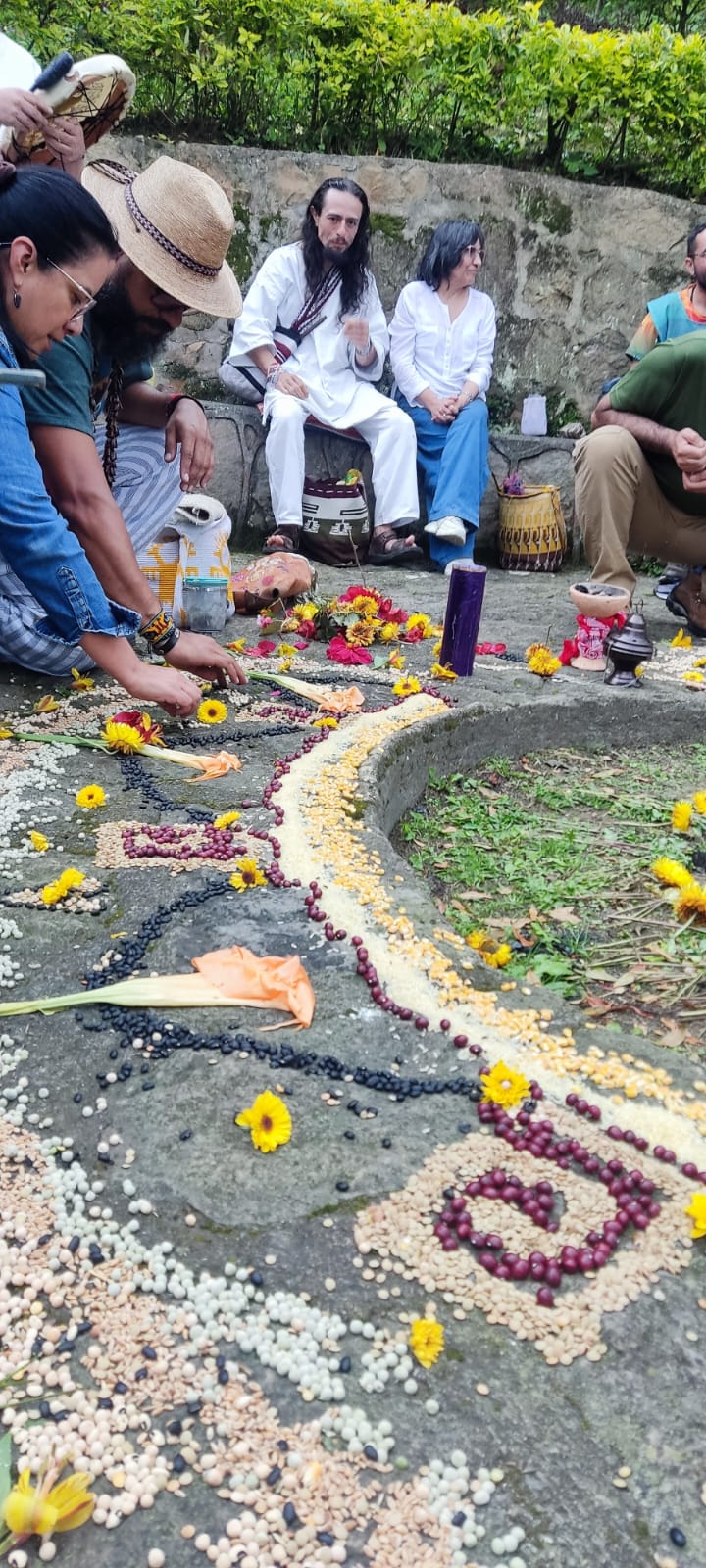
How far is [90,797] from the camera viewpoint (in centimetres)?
263

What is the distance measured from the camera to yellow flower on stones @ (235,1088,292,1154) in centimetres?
158

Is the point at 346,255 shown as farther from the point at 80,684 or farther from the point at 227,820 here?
the point at 227,820

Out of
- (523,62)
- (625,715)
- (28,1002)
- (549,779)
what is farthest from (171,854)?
(523,62)

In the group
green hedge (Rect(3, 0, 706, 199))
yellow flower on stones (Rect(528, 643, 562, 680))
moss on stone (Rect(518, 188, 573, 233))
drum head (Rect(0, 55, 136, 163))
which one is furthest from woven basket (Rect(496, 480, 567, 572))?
drum head (Rect(0, 55, 136, 163))

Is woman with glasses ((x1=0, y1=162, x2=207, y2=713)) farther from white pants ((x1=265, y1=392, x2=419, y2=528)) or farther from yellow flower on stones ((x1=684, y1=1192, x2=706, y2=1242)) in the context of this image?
white pants ((x1=265, y1=392, x2=419, y2=528))

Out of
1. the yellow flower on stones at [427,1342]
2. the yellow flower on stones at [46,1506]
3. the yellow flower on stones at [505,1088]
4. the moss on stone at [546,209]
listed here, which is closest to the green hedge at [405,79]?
the moss on stone at [546,209]

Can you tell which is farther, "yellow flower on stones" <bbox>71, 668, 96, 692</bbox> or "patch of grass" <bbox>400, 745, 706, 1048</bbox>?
"yellow flower on stones" <bbox>71, 668, 96, 692</bbox>

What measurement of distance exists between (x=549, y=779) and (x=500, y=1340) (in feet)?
7.90

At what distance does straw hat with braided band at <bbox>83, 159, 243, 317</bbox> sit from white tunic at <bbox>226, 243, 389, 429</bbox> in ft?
9.89

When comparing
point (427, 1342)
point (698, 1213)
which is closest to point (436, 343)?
point (698, 1213)

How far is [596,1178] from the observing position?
5.19 ft

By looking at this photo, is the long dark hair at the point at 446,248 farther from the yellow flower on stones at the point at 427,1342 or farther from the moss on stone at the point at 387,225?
the yellow flower on stones at the point at 427,1342

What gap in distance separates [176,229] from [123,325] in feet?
1.15

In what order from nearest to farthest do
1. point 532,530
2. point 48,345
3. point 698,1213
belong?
point 698,1213, point 48,345, point 532,530
